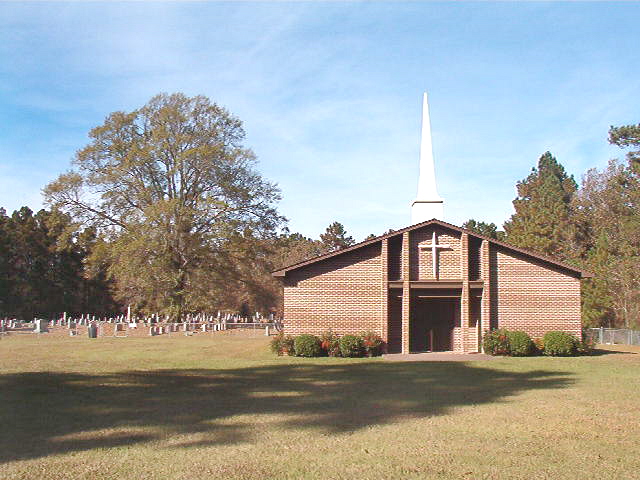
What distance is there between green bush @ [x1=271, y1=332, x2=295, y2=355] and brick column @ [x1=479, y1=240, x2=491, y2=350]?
25.9ft

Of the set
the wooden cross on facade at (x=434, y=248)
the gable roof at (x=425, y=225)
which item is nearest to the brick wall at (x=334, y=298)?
the gable roof at (x=425, y=225)

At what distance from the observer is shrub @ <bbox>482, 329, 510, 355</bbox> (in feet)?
87.8

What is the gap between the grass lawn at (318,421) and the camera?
879 centimetres

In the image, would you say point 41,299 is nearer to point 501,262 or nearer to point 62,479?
point 501,262

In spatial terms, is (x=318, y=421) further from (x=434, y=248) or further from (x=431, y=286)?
(x=434, y=248)

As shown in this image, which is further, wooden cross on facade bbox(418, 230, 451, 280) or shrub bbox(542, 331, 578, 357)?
wooden cross on facade bbox(418, 230, 451, 280)

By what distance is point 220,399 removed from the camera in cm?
1495

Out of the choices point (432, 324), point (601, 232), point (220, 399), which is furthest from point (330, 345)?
point (601, 232)

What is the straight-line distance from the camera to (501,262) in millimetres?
28125

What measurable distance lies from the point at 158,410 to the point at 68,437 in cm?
277

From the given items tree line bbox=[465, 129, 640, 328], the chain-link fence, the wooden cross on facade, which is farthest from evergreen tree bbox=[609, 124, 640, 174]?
the wooden cross on facade

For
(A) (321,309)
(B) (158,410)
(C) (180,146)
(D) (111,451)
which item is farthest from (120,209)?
(D) (111,451)

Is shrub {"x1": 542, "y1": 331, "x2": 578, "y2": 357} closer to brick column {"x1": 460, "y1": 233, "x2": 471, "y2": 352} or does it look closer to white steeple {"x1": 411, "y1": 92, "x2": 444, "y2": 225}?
brick column {"x1": 460, "y1": 233, "x2": 471, "y2": 352}

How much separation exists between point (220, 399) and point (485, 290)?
15585mm
